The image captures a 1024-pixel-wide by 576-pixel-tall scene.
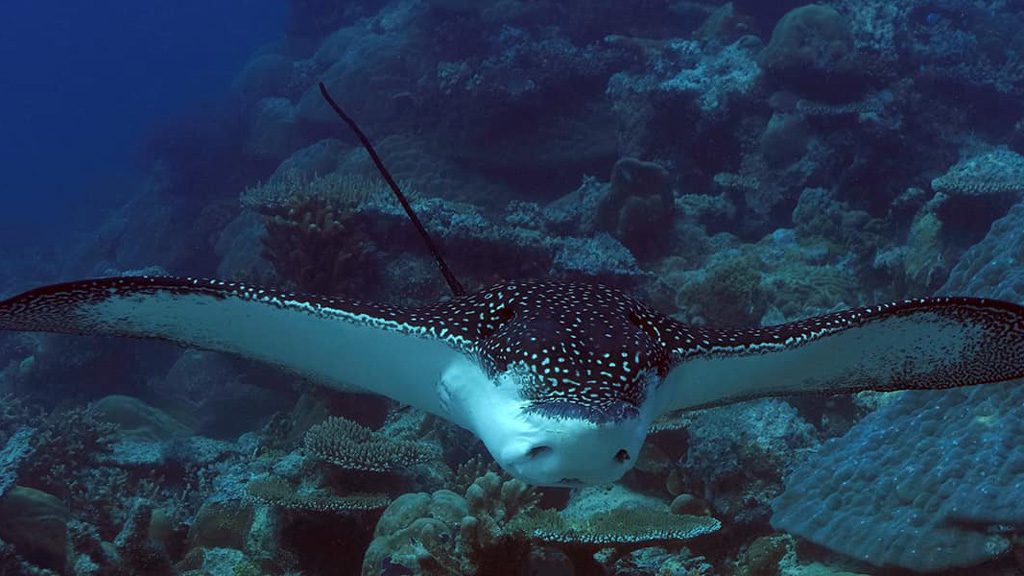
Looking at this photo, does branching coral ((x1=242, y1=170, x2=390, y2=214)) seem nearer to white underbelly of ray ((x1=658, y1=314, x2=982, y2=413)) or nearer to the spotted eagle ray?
the spotted eagle ray

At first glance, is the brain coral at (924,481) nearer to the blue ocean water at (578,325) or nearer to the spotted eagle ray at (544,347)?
the blue ocean water at (578,325)

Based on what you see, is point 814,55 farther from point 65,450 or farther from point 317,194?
point 65,450

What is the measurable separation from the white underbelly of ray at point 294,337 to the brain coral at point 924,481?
3.27m

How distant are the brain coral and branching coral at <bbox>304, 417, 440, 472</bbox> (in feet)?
10.8

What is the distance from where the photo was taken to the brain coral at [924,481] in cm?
420

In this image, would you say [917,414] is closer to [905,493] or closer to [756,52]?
[905,493]

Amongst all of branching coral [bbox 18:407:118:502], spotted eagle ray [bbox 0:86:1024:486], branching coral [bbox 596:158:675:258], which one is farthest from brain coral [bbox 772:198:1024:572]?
branching coral [bbox 18:407:118:502]

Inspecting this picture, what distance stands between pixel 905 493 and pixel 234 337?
468cm

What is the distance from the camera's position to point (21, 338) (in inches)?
675

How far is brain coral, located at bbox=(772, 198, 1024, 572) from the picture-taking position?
420 centimetres

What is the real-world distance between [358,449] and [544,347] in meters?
3.78

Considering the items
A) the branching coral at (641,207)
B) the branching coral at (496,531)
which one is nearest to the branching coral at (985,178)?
the branching coral at (641,207)

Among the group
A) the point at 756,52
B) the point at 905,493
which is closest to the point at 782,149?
the point at 756,52

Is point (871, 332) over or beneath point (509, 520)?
over
